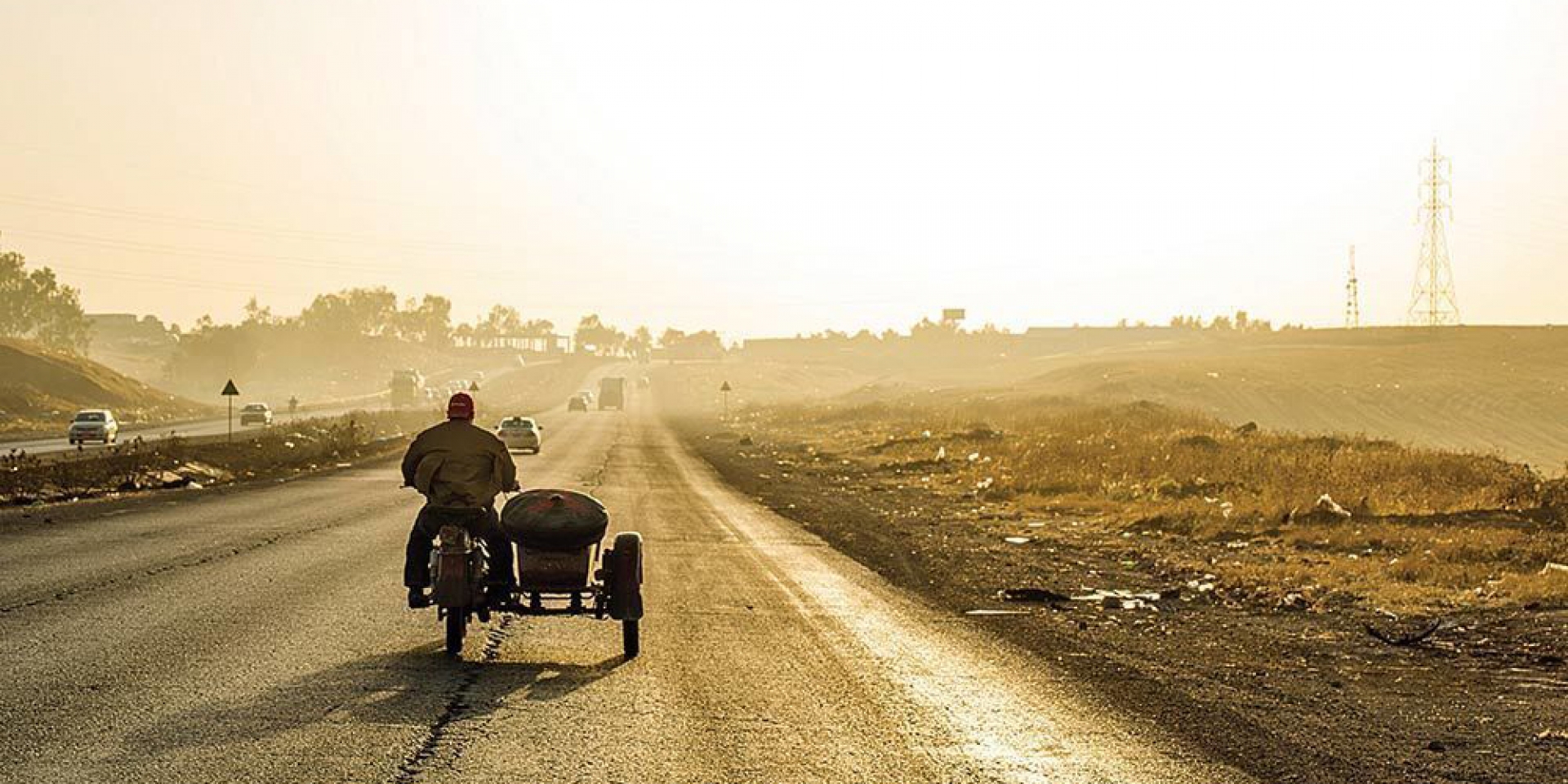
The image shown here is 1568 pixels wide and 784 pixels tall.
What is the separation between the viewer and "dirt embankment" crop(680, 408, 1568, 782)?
408 inches

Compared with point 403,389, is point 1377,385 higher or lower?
higher

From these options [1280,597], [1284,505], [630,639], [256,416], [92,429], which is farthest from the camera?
[256,416]

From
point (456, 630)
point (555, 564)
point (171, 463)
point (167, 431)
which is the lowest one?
point (167, 431)

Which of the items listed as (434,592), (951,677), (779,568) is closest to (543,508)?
(434,592)

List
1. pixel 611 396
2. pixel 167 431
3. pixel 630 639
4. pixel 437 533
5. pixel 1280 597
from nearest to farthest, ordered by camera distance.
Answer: pixel 437 533
pixel 630 639
pixel 1280 597
pixel 167 431
pixel 611 396

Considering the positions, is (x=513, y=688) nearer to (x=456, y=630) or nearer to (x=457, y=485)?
(x=456, y=630)

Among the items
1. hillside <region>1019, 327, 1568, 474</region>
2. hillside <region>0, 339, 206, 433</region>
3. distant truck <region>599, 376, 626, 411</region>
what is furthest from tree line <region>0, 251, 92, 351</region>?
hillside <region>1019, 327, 1568, 474</region>

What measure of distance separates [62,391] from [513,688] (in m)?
127

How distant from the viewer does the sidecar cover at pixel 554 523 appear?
12406mm

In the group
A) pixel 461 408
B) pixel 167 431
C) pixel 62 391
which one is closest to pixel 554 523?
pixel 461 408

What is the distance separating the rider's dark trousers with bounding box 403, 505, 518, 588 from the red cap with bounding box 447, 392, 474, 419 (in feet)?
2.64

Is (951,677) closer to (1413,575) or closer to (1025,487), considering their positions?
(1413,575)

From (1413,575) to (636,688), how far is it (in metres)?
12.0

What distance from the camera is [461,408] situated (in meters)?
12.8
